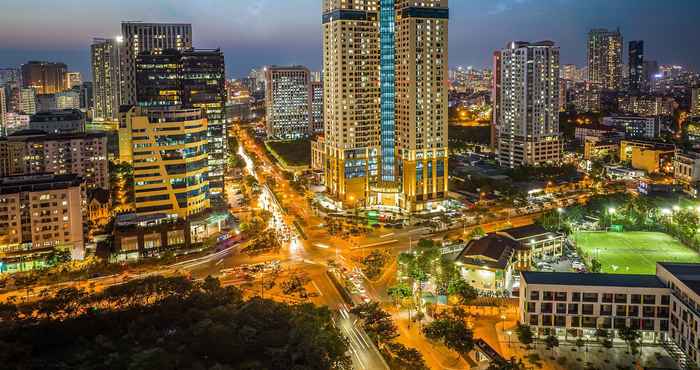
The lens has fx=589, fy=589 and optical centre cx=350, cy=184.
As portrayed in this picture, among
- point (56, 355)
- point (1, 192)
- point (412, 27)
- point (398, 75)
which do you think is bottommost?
point (56, 355)

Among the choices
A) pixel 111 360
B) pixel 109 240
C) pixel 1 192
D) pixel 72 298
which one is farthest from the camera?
pixel 109 240

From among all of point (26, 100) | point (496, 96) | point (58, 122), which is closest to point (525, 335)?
point (496, 96)

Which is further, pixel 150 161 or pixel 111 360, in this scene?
pixel 150 161

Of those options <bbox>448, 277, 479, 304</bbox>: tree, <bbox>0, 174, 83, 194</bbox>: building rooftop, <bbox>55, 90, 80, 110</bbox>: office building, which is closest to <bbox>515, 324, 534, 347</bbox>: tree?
<bbox>448, 277, 479, 304</bbox>: tree

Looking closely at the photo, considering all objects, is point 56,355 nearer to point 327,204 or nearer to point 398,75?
point 327,204

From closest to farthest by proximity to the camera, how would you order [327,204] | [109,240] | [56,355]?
[56,355]
[109,240]
[327,204]

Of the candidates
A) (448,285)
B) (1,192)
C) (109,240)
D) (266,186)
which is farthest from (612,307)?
(266,186)

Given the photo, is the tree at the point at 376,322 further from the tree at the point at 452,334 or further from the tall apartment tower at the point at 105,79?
the tall apartment tower at the point at 105,79

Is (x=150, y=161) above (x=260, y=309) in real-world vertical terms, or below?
above

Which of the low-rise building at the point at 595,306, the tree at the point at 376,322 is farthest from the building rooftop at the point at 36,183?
the low-rise building at the point at 595,306

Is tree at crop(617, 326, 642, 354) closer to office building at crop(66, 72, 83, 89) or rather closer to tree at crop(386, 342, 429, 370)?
tree at crop(386, 342, 429, 370)
